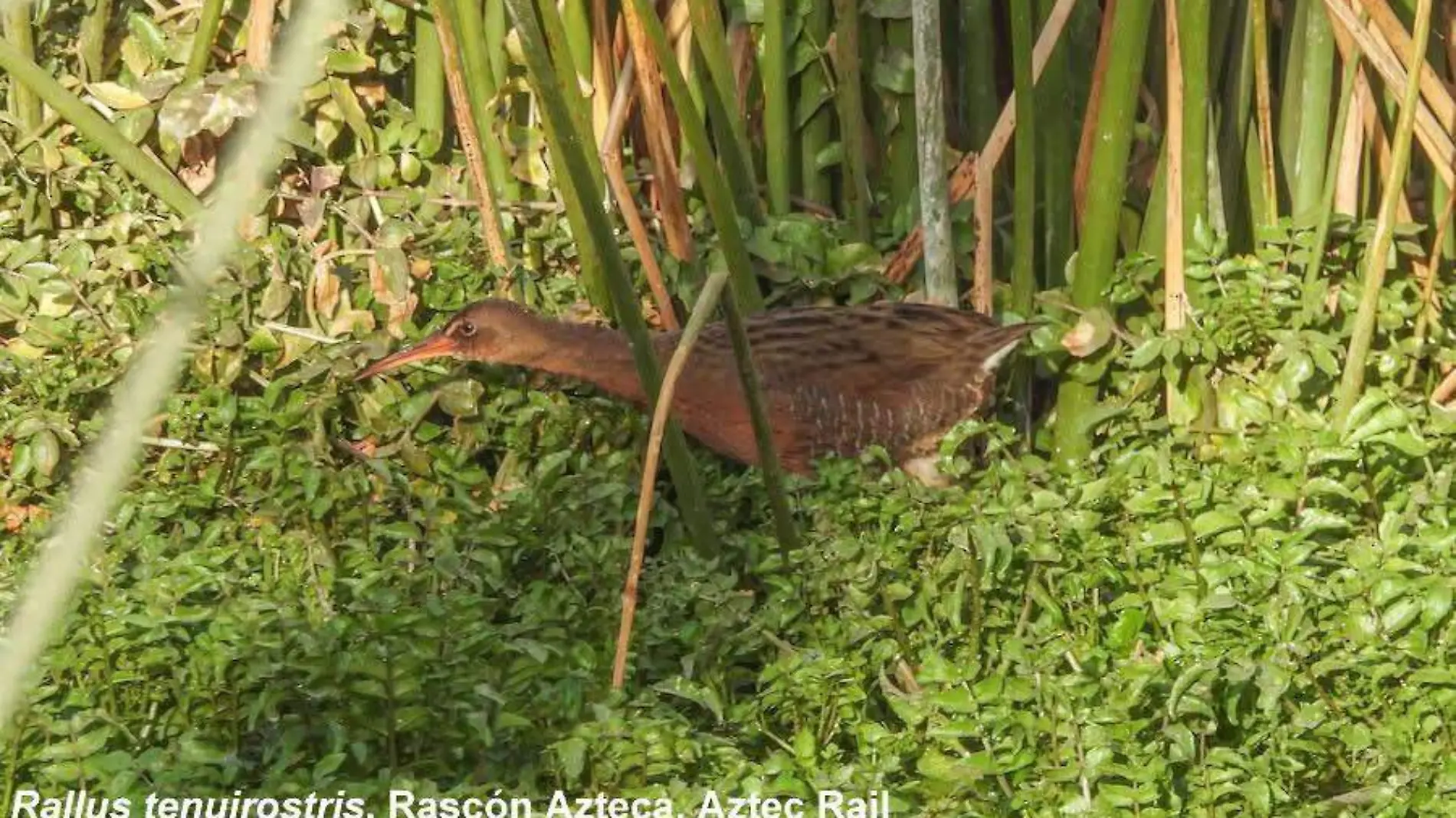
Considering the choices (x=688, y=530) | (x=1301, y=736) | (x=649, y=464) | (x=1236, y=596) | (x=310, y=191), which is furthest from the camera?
(x=310, y=191)

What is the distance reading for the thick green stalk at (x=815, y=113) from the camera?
4.30 m

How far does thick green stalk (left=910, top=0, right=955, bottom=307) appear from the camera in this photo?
388 cm

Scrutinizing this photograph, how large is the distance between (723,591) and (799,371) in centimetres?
97

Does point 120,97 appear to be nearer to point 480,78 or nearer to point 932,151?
point 480,78

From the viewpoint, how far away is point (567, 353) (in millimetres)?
4348

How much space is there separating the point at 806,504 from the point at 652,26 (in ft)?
3.08

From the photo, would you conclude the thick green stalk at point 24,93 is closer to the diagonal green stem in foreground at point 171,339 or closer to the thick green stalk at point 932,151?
the thick green stalk at point 932,151

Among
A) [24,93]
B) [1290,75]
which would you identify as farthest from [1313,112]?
[24,93]

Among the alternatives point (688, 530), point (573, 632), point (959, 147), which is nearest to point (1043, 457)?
point (959, 147)

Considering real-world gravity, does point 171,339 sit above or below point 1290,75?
above

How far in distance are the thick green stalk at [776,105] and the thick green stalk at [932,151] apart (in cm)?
28

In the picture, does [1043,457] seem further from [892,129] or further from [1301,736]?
[1301,736]

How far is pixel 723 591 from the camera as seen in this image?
11.1 ft

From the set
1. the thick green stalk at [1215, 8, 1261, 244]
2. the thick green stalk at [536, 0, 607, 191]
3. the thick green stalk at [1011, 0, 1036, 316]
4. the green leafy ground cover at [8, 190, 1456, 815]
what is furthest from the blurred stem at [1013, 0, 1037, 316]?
the thick green stalk at [536, 0, 607, 191]
